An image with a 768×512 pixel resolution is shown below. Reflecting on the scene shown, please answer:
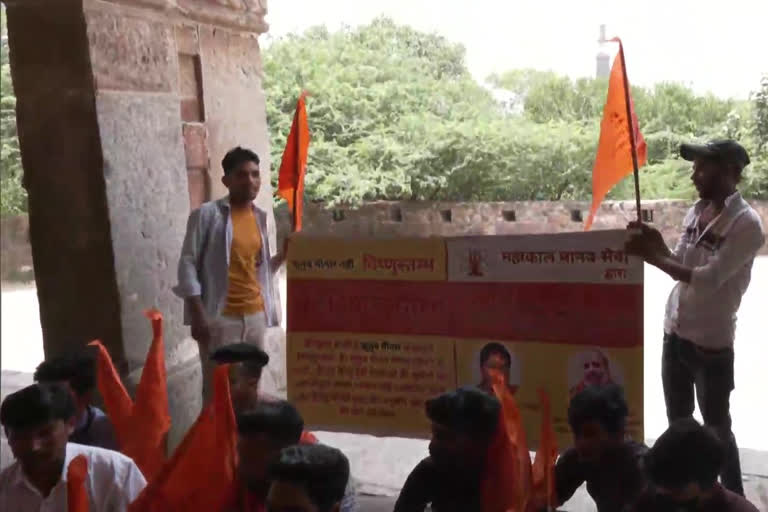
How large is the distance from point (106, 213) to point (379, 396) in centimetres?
133

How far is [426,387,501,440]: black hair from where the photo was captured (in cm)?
243

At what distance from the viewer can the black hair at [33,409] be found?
228 centimetres

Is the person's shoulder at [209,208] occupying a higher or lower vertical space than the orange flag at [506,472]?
higher

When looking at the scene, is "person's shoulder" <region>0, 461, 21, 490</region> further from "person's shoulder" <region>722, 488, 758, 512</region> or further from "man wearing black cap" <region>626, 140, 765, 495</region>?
"man wearing black cap" <region>626, 140, 765, 495</region>

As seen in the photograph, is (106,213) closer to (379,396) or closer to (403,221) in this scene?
(379,396)

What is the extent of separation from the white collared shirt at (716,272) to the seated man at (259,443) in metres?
1.30

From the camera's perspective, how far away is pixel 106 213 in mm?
3658

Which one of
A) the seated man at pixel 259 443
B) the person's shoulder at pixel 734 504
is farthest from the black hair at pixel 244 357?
the person's shoulder at pixel 734 504

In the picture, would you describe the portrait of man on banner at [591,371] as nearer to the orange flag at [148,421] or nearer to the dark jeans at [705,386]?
the dark jeans at [705,386]

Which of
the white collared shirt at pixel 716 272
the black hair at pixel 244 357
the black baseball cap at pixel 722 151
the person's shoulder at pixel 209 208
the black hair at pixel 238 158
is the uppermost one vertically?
the black hair at pixel 238 158

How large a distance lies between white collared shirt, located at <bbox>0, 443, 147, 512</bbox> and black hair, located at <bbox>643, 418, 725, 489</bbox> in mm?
1276

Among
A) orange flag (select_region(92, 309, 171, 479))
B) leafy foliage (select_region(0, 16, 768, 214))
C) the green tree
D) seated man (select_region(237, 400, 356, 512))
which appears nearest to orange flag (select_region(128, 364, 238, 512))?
seated man (select_region(237, 400, 356, 512))

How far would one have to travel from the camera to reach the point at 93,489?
2293mm

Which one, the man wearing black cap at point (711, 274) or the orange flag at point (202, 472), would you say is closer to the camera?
the orange flag at point (202, 472)
